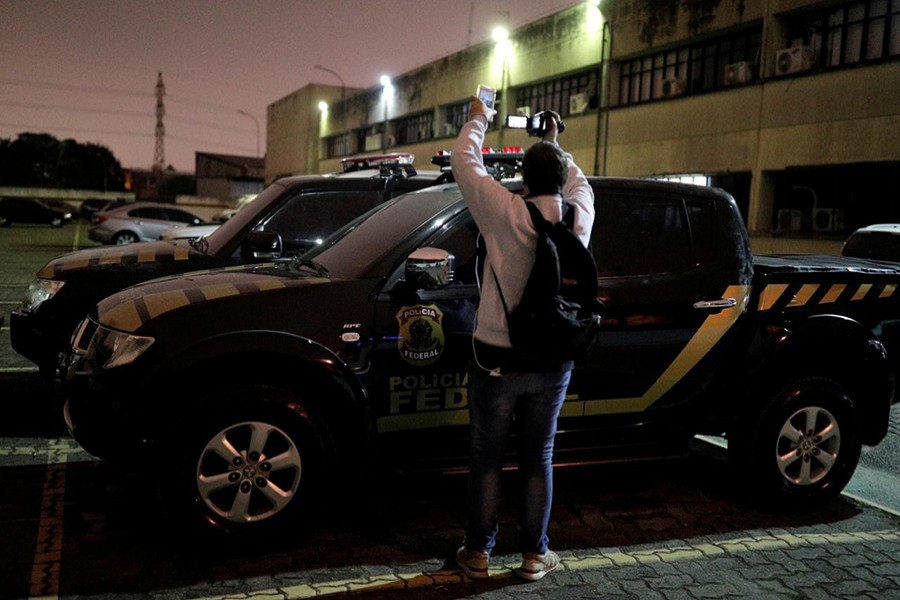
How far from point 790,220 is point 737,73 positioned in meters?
4.49

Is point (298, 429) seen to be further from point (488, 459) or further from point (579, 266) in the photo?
point (579, 266)

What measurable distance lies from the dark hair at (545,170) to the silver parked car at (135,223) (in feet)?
69.5

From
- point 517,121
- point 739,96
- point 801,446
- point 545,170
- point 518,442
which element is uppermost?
point 739,96

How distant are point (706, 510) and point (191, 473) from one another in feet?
9.14

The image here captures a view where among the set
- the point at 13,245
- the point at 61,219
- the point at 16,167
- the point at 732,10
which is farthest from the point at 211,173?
the point at 732,10

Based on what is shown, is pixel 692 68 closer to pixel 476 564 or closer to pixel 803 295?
pixel 803 295

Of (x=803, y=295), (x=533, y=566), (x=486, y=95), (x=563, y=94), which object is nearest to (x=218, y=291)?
(x=486, y=95)

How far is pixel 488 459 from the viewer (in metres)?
3.36

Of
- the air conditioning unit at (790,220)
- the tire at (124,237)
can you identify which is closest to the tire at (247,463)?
the air conditioning unit at (790,220)

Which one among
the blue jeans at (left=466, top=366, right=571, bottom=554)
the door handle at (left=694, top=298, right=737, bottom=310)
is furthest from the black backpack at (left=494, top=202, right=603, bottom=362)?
the door handle at (left=694, top=298, right=737, bottom=310)

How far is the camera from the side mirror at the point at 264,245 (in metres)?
5.48

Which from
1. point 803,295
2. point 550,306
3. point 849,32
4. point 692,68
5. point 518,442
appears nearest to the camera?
point 550,306

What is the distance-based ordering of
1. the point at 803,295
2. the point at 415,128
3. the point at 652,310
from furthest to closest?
the point at 415,128 < the point at 803,295 < the point at 652,310

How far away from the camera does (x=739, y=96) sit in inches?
870
